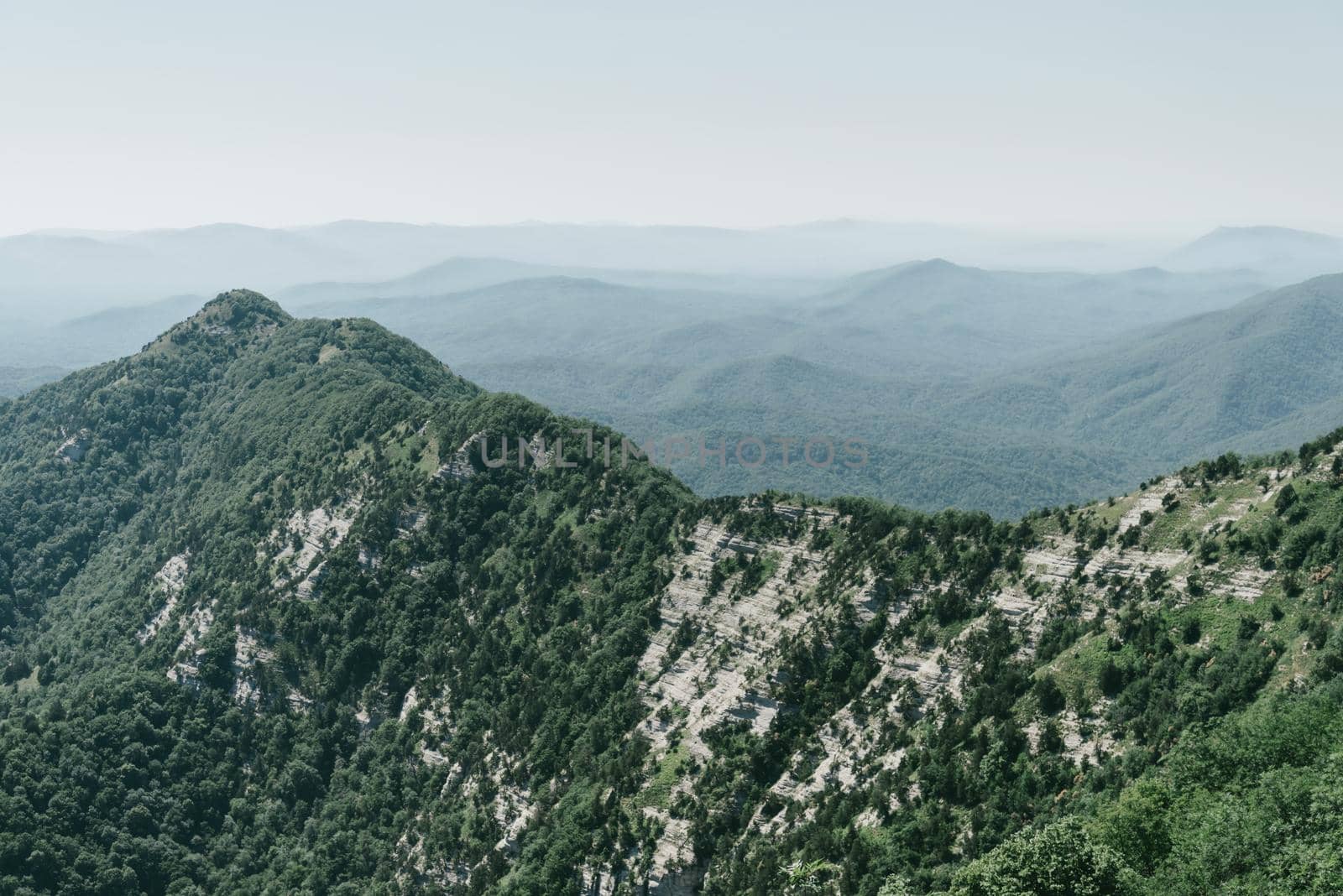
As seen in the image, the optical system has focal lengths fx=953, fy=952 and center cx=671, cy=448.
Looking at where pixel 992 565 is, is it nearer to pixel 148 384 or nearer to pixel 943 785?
pixel 943 785

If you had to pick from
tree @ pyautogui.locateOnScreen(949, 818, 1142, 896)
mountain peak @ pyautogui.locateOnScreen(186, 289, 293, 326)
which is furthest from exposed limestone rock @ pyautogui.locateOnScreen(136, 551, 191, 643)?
tree @ pyautogui.locateOnScreen(949, 818, 1142, 896)

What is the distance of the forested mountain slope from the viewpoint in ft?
170

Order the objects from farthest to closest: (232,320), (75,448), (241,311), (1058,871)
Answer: (241,311), (232,320), (75,448), (1058,871)

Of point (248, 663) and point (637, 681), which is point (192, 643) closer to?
point (248, 663)

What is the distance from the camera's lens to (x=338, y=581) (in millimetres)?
111000

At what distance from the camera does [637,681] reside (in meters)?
85.3

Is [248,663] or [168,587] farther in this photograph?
[168,587]

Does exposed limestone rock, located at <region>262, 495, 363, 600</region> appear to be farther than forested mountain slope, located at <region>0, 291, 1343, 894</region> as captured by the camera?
Yes

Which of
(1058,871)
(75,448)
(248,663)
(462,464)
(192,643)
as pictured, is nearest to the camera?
(1058,871)

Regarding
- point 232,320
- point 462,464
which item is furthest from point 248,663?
point 232,320

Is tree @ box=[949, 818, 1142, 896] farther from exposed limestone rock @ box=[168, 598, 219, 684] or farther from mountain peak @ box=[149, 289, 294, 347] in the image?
mountain peak @ box=[149, 289, 294, 347]

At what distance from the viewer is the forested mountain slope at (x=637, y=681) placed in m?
51.8

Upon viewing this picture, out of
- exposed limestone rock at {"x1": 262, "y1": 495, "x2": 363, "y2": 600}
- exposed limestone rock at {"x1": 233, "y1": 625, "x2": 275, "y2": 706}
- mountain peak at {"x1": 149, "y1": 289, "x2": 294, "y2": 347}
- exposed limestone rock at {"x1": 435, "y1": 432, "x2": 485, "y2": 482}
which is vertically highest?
mountain peak at {"x1": 149, "y1": 289, "x2": 294, "y2": 347}

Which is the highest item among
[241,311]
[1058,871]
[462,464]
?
[241,311]
